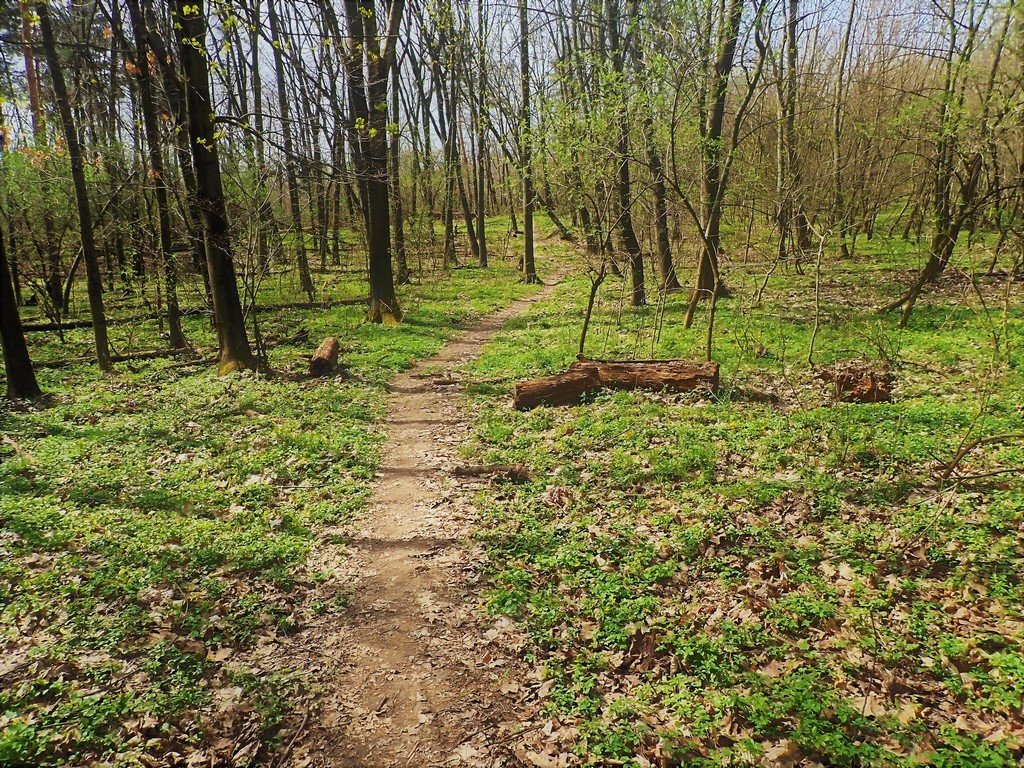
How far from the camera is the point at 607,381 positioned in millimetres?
9594

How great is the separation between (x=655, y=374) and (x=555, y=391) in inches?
62.4

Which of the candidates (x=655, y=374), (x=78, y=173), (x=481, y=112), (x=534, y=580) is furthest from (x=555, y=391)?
(x=481, y=112)

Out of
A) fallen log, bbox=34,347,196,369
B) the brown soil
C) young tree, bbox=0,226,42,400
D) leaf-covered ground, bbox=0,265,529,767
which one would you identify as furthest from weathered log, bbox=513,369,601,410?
fallen log, bbox=34,347,196,369

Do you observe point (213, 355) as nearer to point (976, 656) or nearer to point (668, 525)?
point (668, 525)

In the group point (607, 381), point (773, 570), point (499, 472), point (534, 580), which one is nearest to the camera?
point (773, 570)

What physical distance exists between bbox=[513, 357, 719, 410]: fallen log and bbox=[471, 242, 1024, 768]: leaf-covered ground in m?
0.31

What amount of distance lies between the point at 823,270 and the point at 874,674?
16.9 m

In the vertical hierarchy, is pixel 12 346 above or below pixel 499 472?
above

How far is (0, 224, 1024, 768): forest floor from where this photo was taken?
371 centimetres

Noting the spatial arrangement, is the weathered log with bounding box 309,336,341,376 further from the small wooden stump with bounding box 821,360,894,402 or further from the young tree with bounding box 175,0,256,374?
the small wooden stump with bounding box 821,360,894,402

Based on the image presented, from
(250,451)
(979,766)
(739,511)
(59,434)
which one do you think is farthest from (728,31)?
(59,434)

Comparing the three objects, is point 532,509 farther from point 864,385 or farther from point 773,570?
point 864,385

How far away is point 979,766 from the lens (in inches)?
122

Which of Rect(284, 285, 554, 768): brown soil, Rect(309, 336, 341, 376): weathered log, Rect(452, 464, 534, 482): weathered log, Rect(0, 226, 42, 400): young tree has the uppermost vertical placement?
Rect(0, 226, 42, 400): young tree
